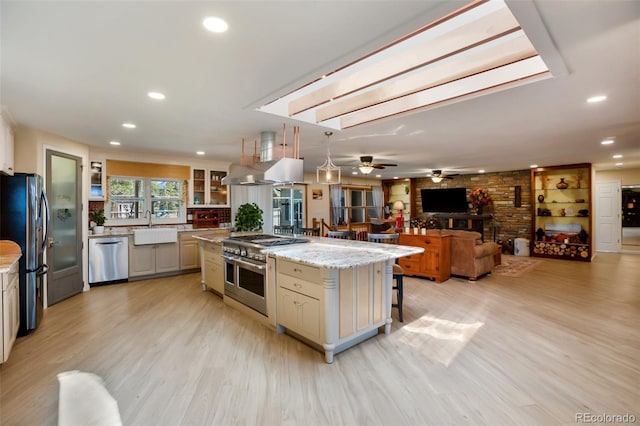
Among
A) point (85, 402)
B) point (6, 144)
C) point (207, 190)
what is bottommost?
point (85, 402)

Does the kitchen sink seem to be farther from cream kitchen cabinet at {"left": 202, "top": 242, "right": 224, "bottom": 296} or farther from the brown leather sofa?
the brown leather sofa

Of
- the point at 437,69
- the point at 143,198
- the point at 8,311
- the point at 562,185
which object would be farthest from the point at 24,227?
the point at 562,185

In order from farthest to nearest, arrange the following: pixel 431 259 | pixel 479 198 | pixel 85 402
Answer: pixel 479 198
pixel 431 259
pixel 85 402

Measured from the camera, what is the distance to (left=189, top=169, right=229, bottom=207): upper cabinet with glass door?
6406 millimetres

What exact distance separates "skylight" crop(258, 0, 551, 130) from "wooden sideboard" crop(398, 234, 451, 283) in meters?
2.74

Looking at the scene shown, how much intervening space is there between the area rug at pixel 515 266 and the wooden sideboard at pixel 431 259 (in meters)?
1.40

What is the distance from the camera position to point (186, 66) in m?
2.17

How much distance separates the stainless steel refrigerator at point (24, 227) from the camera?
3.25 meters

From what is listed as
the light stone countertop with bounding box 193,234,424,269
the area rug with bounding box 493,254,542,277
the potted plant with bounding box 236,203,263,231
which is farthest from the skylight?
the area rug with bounding box 493,254,542,277

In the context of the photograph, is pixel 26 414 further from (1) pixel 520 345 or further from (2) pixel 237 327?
(1) pixel 520 345

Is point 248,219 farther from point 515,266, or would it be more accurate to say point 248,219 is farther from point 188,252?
point 515,266

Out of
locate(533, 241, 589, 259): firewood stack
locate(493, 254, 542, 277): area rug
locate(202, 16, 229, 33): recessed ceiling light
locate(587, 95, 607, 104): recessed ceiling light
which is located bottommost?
locate(493, 254, 542, 277): area rug

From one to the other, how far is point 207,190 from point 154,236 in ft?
4.87

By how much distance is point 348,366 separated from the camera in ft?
8.46
